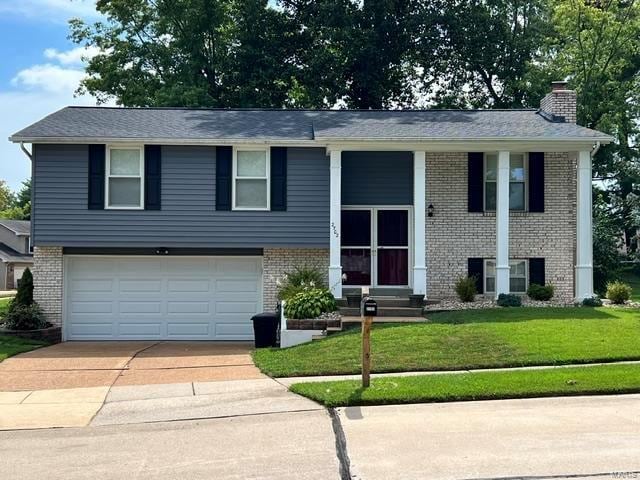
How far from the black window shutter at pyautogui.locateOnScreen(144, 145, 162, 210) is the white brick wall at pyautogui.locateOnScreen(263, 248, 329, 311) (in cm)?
314

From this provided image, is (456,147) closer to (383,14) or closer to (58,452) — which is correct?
(58,452)

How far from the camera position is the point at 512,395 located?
8.31 m

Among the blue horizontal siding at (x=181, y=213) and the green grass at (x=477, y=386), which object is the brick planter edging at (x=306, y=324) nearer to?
the blue horizontal siding at (x=181, y=213)

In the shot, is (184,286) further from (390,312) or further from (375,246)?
(390,312)

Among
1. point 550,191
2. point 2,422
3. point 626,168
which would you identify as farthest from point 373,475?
point 626,168

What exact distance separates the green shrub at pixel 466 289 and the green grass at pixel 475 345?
1729mm

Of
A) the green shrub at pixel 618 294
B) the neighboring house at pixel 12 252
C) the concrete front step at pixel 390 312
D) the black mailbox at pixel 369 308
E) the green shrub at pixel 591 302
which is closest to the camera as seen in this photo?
the black mailbox at pixel 369 308

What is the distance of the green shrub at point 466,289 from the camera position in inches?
631

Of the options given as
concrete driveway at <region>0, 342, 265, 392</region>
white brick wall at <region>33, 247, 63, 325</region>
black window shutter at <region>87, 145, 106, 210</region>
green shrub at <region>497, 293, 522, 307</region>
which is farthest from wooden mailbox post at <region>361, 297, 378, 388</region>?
white brick wall at <region>33, 247, 63, 325</region>

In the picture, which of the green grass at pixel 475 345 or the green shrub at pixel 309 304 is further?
the green shrub at pixel 309 304

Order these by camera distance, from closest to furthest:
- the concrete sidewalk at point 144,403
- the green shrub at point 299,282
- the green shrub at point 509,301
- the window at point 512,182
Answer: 1. the concrete sidewalk at point 144,403
2. the green shrub at point 299,282
3. the green shrub at point 509,301
4. the window at point 512,182

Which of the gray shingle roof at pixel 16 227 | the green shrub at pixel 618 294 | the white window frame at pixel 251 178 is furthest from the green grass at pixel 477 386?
the gray shingle roof at pixel 16 227

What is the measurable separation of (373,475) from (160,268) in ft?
41.5

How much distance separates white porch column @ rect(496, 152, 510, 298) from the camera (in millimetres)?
15891
